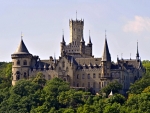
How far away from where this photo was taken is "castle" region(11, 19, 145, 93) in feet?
481

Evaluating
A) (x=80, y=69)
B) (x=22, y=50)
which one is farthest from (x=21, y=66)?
(x=80, y=69)

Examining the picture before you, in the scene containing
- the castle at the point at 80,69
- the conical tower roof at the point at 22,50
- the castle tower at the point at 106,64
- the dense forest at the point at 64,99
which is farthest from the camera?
the conical tower roof at the point at 22,50

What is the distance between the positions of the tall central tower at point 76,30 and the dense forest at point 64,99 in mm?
16399

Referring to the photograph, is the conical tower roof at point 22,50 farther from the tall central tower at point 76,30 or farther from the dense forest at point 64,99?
the tall central tower at point 76,30

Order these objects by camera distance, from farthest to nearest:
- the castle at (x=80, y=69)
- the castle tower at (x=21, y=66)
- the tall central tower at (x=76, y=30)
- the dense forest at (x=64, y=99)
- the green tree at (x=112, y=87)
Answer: the tall central tower at (x=76, y=30), the castle tower at (x=21, y=66), the castle at (x=80, y=69), the green tree at (x=112, y=87), the dense forest at (x=64, y=99)

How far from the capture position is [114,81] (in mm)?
144875

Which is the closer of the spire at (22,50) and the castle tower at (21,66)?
the castle tower at (21,66)

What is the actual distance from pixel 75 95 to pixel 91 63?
1083 cm

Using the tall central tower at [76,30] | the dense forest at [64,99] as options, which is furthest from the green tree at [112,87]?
the tall central tower at [76,30]

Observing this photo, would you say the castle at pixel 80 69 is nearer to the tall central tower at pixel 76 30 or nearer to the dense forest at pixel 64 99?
the dense forest at pixel 64 99

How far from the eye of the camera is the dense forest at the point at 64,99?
13638 cm

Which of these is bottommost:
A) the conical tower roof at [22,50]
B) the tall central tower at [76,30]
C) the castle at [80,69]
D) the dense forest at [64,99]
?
the dense forest at [64,99]

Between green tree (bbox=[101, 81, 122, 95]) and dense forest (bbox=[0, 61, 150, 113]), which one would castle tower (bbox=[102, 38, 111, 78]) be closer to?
green tree (bbox=[101, 81, 122, 95])

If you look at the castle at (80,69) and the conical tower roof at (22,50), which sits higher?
the conical tower roof at (22,50)
